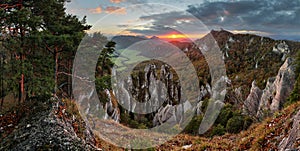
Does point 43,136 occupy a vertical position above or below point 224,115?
above

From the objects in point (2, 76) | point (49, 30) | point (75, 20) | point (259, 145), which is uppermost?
point (75, 20)

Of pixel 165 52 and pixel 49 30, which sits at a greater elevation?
pixel 49 30

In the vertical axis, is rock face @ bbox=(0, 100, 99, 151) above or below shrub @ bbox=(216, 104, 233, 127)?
above

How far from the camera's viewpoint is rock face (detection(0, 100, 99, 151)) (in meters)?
9.48

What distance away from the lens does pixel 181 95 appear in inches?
2579

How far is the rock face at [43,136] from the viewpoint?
9484mm

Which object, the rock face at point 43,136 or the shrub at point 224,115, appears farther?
the shrub at point 224,115

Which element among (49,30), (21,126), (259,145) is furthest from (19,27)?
(259,145)

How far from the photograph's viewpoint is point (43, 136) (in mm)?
10102

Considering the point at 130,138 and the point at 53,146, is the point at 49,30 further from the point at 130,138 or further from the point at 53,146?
the point at 53,146

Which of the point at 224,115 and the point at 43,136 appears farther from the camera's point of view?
the point at 224,115

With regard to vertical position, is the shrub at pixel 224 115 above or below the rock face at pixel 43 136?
below

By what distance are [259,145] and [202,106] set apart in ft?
156

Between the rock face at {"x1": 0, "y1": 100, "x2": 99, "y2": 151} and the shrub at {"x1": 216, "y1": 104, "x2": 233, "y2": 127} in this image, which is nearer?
the rock face at {"x1": 0, "y1": 100, "x2": 99, "y2": 151}
